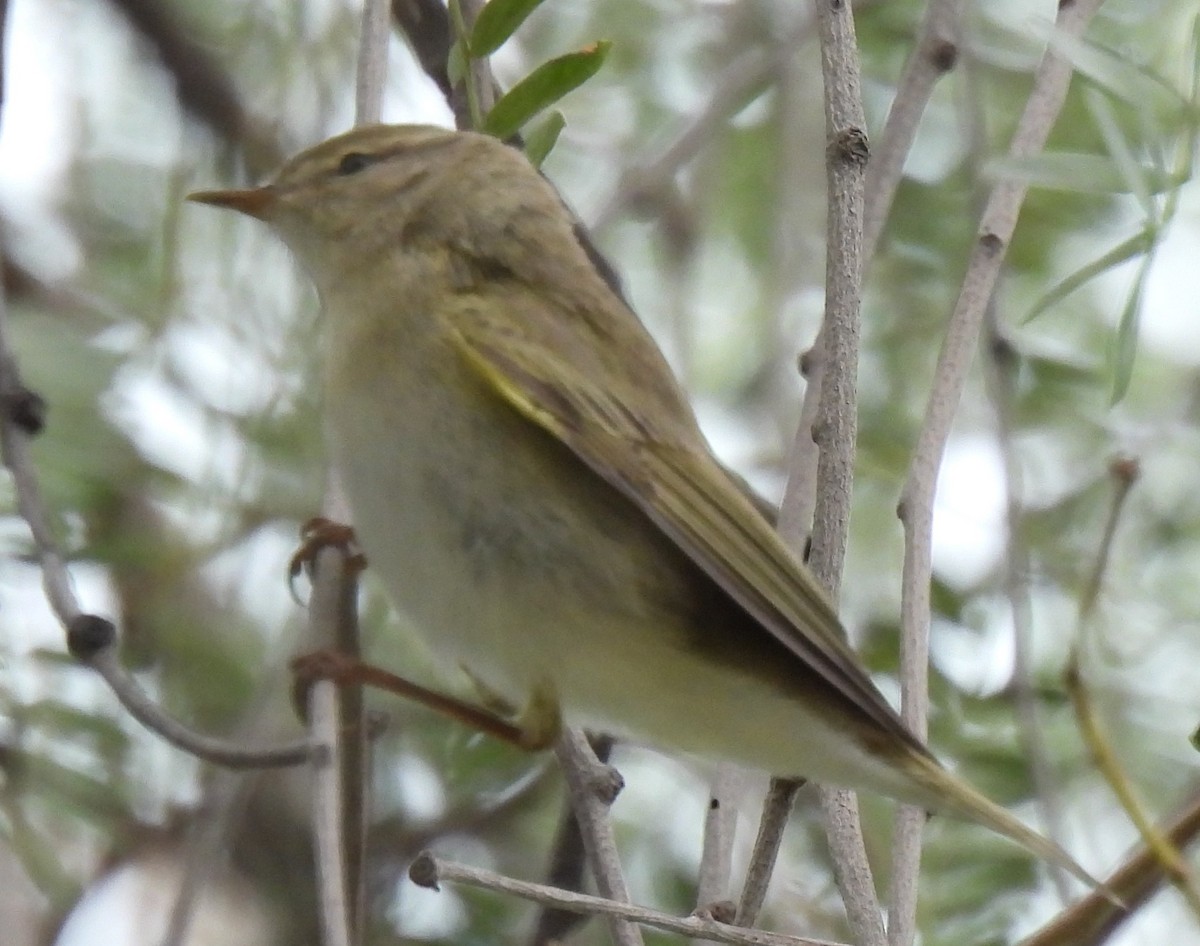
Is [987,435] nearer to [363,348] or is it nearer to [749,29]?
[749,29]

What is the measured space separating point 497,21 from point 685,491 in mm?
703

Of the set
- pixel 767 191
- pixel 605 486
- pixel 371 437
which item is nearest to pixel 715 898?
pixel 605 486

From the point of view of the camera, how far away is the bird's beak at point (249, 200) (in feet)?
9.63

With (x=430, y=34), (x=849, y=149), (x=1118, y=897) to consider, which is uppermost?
(x=430, y=34)

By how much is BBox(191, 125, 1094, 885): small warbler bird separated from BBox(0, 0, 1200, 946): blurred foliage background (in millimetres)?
603

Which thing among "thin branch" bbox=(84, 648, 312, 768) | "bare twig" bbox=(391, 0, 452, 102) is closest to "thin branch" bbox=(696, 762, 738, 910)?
"thin branch" bbox=(84, 648, 312, 768)

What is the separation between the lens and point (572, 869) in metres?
3.09

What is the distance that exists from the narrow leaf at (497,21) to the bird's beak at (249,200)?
61 centimetres

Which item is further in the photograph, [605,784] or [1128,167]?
[605,784]

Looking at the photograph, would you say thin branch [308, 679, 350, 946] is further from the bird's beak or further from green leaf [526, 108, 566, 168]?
the bird's beak

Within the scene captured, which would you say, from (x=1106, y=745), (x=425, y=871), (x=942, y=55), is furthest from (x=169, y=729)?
(x=942, y=55)

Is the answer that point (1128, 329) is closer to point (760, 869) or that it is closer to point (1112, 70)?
point (1112, 70)

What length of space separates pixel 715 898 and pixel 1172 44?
2.58 m

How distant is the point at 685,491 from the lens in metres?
2.43
